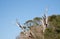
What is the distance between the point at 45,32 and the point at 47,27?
2.99 feet

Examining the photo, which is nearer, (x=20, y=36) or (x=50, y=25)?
(x=50, y=25)

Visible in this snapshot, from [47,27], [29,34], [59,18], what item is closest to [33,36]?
[29,34]

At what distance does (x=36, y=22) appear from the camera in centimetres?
4147

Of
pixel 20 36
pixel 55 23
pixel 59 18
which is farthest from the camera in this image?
pixel 20 36

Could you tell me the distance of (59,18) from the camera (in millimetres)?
37500

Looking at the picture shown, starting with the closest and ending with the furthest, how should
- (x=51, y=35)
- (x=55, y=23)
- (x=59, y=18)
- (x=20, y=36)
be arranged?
(x=51, y=35)
(x=55, y=23)
(x=59, y=18)
(x=20, y=36)

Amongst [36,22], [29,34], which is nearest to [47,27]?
[29,34]

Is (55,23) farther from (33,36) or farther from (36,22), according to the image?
(36,22)

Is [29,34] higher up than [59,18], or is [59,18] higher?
[59,18]

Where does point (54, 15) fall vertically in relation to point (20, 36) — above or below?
above

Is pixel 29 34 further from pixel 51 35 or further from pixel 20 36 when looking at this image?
pixel 20 36

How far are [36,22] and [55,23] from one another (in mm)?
7087

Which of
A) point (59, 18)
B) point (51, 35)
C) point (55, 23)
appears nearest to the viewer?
point (51, 35)

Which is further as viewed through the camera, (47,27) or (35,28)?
(35,28)
